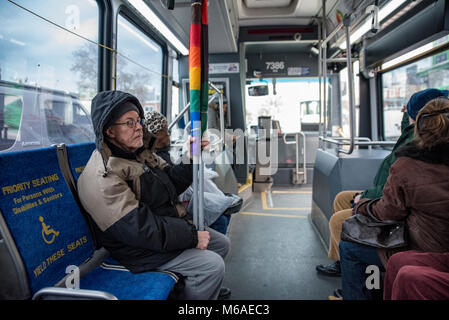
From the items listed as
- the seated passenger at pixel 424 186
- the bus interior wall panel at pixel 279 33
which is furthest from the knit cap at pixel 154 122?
the bus interior wall panel at pixel 279 33

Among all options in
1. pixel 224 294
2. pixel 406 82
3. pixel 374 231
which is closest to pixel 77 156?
pixel 224 294

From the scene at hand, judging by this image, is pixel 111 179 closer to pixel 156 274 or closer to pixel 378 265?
pixel 156 274

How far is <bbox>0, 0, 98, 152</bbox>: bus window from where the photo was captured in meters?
1.87

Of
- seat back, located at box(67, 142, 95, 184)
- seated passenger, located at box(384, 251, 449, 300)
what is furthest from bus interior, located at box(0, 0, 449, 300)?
seated passenger, located at box(384, 251, 449, 300)

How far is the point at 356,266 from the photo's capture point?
5.97 feet

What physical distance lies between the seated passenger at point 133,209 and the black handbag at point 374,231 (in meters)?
0.82

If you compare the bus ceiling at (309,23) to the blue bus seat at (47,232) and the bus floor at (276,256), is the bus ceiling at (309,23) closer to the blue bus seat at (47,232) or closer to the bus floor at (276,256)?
the blue bus seat at (47,232)

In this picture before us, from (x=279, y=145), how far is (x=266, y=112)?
85cm

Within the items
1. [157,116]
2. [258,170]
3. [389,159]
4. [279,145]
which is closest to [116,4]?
[157,116]

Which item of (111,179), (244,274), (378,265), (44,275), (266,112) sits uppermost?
(266,112)

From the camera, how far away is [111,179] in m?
1.37

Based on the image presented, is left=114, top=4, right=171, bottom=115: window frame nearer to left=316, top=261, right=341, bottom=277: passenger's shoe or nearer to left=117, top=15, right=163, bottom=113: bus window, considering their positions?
left=117, top=15, right=163, bottom=113: bus window

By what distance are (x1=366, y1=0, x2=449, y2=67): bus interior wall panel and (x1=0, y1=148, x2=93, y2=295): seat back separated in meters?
3.78

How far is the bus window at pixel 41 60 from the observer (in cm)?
187
